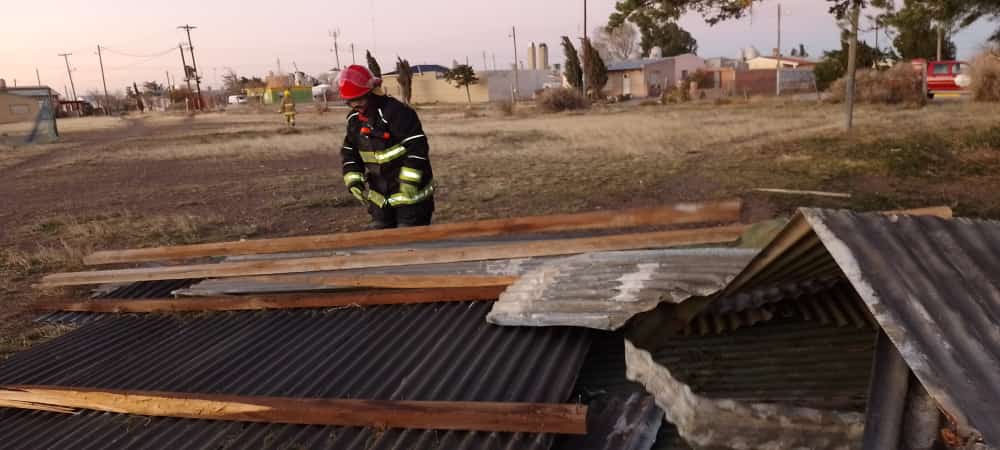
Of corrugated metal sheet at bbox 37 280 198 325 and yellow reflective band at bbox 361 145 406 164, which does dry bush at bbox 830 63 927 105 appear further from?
corrugated metal sheet at bbox 37 280 198 325

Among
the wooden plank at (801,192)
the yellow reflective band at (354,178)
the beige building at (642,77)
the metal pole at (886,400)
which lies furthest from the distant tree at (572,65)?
the metal pole at (886,400)

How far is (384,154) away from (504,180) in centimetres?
584

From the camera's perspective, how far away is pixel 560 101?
1166 inches

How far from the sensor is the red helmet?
12.8ft

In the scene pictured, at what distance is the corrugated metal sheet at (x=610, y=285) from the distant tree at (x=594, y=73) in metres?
33.6

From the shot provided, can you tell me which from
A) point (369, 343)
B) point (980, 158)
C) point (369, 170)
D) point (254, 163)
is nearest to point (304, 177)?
point (254, 163)

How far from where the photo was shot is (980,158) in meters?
9.32

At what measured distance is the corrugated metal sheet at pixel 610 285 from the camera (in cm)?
236

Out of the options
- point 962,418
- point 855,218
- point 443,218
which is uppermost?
point 855,218

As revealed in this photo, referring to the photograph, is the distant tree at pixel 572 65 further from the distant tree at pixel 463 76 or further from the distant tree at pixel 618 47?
the distant tree at pixel 618 47

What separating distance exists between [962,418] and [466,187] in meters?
8.17

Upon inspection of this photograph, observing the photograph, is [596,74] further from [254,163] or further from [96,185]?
[96,185]

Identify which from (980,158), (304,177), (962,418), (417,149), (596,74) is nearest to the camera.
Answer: (962,418)

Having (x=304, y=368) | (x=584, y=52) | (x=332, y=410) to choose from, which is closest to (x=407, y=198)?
(x=304, y=368)
